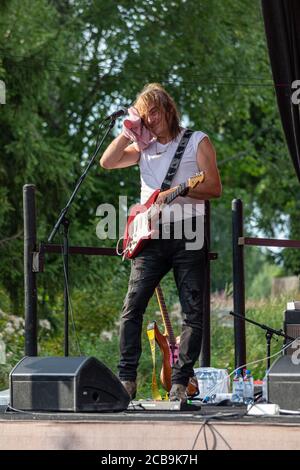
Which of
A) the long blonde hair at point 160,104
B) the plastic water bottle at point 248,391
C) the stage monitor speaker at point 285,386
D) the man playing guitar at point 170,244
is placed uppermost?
the long blonde hair at point 160,104

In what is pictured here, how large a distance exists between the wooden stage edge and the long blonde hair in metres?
1.64

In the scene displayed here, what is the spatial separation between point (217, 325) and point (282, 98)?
4.88m

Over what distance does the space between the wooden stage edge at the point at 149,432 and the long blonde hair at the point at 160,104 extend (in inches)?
64.6

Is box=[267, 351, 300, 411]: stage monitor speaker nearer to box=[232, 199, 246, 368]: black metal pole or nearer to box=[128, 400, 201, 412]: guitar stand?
box=[128, 400, 201, 412]: guitar stand

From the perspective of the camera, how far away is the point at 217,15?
15.2m

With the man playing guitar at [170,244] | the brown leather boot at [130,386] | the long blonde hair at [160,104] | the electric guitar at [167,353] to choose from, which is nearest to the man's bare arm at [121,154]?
the man playing guitar at [170,244]

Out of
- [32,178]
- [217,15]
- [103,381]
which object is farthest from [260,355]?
[217,15]

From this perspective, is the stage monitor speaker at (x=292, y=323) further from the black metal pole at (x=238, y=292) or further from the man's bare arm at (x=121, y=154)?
the man's bare arm at (x=121, y=154)

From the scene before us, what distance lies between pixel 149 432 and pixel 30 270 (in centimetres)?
176

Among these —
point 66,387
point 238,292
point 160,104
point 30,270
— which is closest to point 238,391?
point 238,292

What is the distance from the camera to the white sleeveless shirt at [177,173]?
5.38m

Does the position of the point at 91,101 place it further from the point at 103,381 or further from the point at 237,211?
the point at 103,381

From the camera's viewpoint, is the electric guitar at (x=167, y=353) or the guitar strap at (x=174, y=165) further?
the electric guitar at (x=167, y=353)

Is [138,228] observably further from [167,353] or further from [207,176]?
[167,353]
